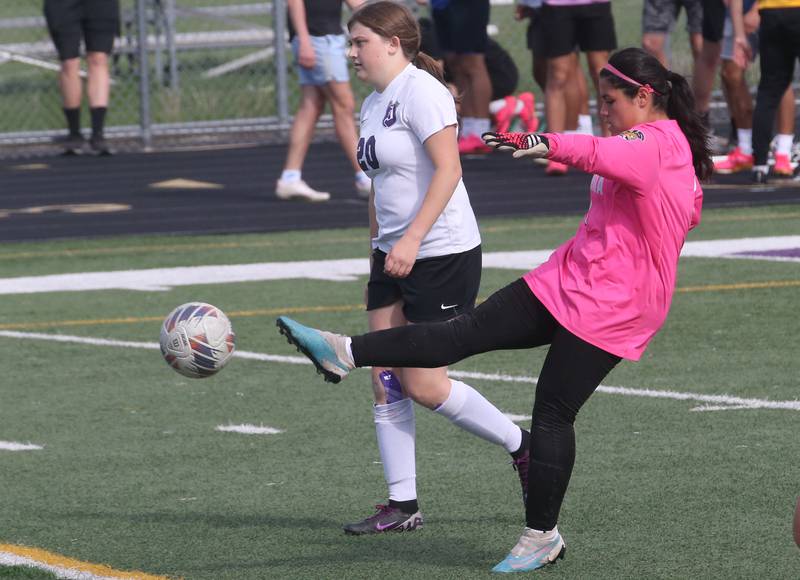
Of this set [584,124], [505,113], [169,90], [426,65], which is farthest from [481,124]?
[426,65]

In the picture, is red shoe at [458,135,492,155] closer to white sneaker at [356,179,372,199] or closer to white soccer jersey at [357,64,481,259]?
white sneaker at [356,179,372,199]

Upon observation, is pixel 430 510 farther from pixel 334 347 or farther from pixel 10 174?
pixel 10 174

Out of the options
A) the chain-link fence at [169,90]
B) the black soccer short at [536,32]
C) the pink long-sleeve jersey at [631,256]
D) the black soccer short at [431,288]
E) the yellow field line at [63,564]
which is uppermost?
the pink long-sleeve jersey at [631,256]

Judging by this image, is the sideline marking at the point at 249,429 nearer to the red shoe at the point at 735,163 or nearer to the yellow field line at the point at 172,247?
the yellow field line at the point at 172,247

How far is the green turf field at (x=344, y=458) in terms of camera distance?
19.2 feet

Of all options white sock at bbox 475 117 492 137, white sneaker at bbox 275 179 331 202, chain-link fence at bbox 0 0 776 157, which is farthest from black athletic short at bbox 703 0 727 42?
chain-link fence at bbox 0 0 776 157

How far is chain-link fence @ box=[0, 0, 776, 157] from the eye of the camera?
2205cm

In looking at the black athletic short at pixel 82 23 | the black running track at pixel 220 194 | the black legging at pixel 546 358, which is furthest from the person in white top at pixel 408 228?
the black athletic short at pixel 82 23

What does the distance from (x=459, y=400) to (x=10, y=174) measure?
44.6ft

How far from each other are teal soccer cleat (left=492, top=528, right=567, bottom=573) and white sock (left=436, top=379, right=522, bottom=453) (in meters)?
0.70

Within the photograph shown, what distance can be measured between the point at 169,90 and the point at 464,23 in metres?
5.96

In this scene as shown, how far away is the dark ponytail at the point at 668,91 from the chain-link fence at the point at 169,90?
16.1 m

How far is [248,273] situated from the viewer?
1249cm

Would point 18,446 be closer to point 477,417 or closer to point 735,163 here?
point 477,417
